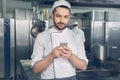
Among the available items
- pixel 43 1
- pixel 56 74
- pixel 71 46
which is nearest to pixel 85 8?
pixel 43 1

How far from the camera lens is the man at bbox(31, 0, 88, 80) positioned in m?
1.38

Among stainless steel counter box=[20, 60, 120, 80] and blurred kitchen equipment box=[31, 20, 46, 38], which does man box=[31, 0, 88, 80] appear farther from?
blurred kitchen equipment box=[31, 20, 46, 38]

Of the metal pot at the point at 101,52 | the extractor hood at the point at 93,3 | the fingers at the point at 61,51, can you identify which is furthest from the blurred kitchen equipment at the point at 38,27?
the fingers at the point at 61,51

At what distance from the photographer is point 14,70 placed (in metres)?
4.97

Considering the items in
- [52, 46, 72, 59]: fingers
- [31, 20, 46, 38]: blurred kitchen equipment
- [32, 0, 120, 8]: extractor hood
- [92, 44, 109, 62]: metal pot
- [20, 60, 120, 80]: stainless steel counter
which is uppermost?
[32, 0, 120, 8]: extractor hood

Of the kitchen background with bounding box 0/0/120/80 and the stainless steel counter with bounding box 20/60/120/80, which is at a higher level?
the kitchen background with bounding box 0/0/120/80

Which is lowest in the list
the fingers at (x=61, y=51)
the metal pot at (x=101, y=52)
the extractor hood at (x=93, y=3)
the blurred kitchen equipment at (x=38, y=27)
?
the metal pot at (x=101, y=52)

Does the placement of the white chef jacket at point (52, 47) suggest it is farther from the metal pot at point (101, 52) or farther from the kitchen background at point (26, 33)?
the kitchen background at point (26, 33)

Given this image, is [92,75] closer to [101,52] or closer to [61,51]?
[101,52]

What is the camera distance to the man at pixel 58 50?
1378 millimetres

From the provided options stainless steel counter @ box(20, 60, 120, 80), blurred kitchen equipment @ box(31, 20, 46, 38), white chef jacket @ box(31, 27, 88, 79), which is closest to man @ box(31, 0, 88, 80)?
white chef jacket @ box(31, 27, 88, 79)

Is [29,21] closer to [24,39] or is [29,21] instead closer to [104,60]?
[24,39]

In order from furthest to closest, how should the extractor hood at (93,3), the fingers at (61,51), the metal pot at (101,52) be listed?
the metal pot at (101,52)
the extractor hood at (93,3)
the fingers at (61,51)

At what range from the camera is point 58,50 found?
135cm
